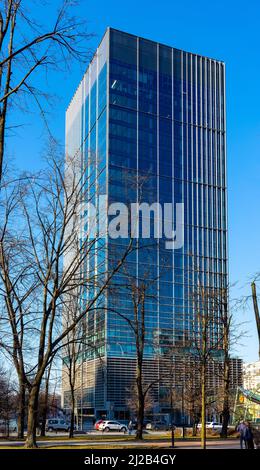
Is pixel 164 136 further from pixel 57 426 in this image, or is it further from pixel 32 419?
pixel 32 419

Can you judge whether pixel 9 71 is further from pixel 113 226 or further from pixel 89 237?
pixel 113 226

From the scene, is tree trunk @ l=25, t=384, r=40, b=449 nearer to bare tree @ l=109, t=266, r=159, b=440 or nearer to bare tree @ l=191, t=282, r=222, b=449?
bare tree @ l=109, t=266, r=159, b=440

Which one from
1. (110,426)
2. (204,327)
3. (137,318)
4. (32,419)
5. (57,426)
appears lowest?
(57,426)

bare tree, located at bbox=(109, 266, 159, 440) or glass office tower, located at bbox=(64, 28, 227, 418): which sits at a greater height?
glass office tower, located at bbox=(64, 28, 227, 418)

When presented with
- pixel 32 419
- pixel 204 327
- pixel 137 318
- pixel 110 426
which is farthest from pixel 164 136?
pixel 32 419

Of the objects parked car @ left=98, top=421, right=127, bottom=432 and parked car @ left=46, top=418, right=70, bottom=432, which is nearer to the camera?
parked car @ left=98, top=421, right=127, bottom=432

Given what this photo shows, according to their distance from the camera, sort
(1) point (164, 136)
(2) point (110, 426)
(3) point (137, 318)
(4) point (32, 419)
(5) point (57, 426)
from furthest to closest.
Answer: (1) point (164, 136) → (5) point (57, 426) → (2) point (110, 426) → (3) point (137, 318) → (4) point (32, 419)

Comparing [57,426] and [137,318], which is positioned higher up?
[137,318]

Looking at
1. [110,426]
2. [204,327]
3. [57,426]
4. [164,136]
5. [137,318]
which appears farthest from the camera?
[164,136]

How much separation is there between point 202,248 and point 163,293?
17.3 meters

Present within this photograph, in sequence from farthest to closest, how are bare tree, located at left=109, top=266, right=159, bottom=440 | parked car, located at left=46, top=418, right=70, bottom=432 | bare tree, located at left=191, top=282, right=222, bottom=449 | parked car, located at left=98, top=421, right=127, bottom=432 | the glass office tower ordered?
the glass office tower
parked car, located at left=46, top=418, right=70, bottom=432
parked car, located at left=98, top=421, right=127, bottom=432
bare tree, located at left=109, top=266, right=159, bottom=440
bare tree, located at left=191, top=282, right=222, bottom=449

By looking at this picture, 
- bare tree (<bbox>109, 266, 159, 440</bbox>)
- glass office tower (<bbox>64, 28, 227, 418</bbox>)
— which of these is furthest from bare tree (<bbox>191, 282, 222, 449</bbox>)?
glass office tower (<bbox>64, 28, 227, 418</bbox>)

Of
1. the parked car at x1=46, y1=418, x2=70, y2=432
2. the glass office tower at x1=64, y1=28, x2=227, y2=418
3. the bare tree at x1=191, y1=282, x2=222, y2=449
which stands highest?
the glass office tower at x1=64, y1=28, x2=227, y2=418

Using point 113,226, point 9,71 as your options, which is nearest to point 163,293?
point 113,226
